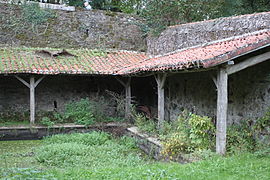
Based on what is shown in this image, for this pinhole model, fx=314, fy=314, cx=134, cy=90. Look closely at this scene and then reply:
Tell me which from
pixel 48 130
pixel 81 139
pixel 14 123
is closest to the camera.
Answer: pixel 81 139

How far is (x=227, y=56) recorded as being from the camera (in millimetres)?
6332

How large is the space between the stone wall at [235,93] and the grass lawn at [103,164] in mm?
1710

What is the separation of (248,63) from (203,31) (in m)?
4.13

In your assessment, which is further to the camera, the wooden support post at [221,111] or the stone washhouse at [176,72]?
the stone washhouse at [176,72]

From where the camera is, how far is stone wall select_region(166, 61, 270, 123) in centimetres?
748

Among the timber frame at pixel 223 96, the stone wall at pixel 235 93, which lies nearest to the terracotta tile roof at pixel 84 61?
the stone wall at pixel 235 93

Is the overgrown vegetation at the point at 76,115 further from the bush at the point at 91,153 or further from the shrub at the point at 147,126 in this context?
the shrub at the point at 147,126

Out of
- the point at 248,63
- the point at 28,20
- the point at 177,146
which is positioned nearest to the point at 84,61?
the point at 28,20

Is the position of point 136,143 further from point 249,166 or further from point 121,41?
point 121,41

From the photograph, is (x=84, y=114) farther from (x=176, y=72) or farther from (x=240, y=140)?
(x=240, y=140)

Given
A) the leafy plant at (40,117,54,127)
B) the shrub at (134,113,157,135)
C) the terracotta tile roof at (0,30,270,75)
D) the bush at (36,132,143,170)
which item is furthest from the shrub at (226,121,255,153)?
the leafy plant at (40,117,54,127)

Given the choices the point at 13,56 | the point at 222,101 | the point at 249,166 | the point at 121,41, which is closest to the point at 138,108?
the point at 121,41

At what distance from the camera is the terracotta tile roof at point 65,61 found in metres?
11.3

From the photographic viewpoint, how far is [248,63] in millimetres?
6793
